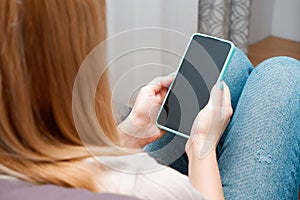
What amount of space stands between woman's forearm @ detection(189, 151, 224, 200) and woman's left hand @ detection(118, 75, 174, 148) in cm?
14

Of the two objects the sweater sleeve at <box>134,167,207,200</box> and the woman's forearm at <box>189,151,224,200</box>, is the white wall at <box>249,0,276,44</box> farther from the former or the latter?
the sweater sleeve at <box>134,167,207,200</box>

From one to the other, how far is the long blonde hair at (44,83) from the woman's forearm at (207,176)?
28 centimetres

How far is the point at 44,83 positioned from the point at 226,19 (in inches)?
65.1

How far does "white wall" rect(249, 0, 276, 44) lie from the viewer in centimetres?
262

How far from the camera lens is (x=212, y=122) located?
95 cm

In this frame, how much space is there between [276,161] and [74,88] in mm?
Result: 431

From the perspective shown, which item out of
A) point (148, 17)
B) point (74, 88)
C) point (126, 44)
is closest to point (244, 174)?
point (74, 88)

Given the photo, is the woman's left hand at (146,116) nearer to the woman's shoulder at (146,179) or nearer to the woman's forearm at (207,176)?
the woman's forearm at (207,176)

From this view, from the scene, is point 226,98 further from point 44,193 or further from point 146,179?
point 44,193

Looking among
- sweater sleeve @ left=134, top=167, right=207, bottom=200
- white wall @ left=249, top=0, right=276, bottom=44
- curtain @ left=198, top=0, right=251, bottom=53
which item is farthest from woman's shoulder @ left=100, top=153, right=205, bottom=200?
white wall @ left=249, top=0, right=276, bottom=44

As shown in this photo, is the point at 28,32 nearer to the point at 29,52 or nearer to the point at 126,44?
the point at 29,52

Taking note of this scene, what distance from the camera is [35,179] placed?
620mm

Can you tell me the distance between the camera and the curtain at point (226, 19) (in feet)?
6.96

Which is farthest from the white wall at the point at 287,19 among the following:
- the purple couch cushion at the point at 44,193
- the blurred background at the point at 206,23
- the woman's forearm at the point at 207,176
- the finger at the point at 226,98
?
the purple couch cushion at the point at 44,193
